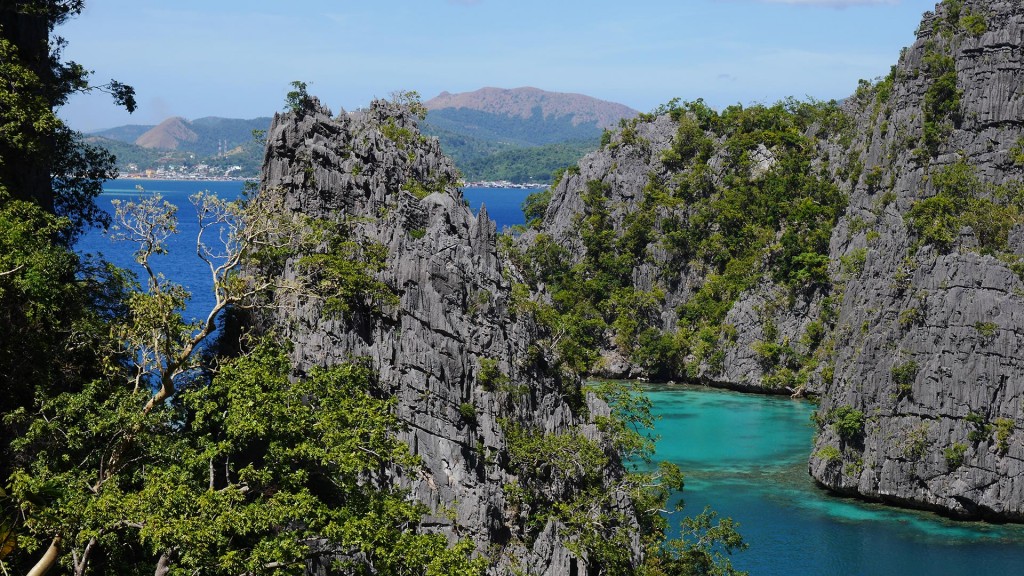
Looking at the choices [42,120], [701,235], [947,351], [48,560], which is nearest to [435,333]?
[42,120]

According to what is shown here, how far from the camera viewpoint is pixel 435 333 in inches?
1416

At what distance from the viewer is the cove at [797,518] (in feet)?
132

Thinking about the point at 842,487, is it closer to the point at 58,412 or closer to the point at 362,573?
the point at 362,573

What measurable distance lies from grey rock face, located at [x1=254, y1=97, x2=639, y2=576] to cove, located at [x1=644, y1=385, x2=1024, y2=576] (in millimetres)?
7523

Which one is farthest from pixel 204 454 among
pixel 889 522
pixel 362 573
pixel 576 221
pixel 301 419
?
pixel 576 221

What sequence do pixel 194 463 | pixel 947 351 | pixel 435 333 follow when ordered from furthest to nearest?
pixel 947 351, pixel 435 333, pixel 194 463

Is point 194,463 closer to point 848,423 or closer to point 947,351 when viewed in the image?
point 848,423

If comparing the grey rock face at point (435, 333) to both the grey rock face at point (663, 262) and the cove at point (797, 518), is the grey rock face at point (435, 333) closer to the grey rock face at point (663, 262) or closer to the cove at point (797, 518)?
the cove at point (797, 518)

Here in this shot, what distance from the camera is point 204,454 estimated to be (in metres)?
22.3

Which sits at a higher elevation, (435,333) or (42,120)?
(42,120)

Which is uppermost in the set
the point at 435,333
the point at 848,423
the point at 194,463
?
the point at 435,333

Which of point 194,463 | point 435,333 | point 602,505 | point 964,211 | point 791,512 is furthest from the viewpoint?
point 964,211

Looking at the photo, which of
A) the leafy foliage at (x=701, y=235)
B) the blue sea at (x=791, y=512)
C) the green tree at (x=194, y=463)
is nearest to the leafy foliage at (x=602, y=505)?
the blue sea at (x=791, y=512)

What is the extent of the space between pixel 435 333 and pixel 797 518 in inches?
766
